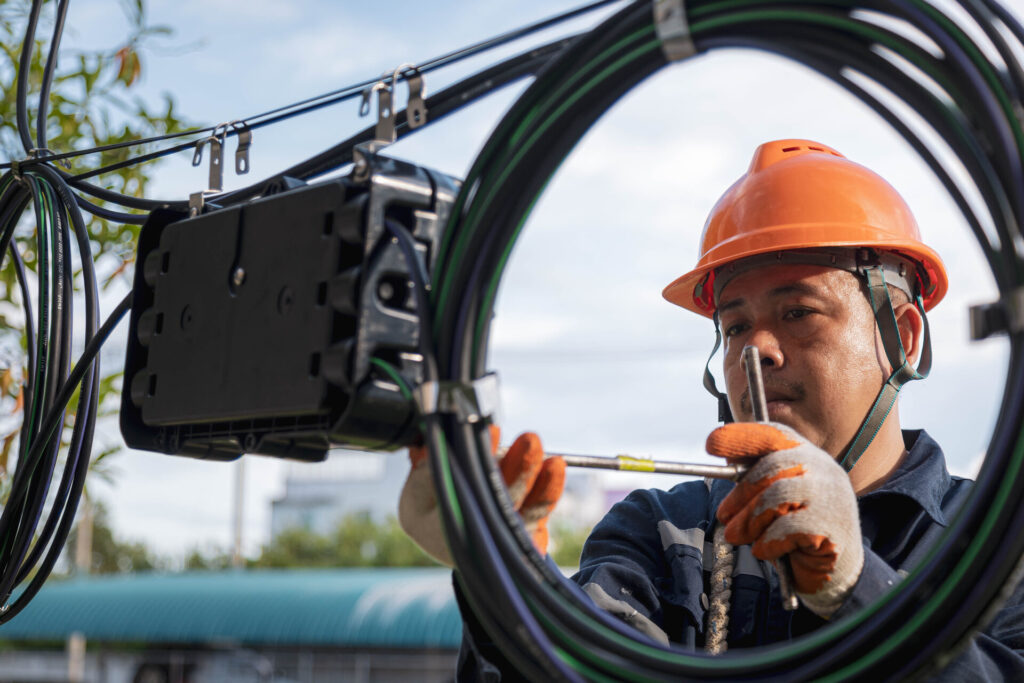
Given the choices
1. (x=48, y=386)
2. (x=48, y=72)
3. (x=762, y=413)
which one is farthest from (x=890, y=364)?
(x=48, y=72)

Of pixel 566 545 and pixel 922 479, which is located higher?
pixel 922 479

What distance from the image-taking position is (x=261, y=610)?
50.4 feet

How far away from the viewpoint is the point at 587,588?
2008 mm

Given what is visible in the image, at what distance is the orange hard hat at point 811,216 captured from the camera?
88.1 inches

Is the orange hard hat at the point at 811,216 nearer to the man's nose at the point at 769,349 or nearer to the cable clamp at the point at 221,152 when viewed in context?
the man's nose at the point at 769,349

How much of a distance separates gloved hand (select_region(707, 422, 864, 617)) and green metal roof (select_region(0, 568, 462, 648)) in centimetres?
1254

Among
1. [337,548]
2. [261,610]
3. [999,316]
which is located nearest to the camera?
[999,316]

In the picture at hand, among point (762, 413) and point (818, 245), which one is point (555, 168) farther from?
point (818, 245)

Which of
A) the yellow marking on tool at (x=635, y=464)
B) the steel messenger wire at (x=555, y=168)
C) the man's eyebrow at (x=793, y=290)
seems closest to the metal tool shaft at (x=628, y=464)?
the yellow marking on tool at (x=635, y=464)

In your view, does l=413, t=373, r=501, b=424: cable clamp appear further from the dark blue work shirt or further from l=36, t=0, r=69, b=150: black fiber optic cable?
l=36, t=0, r=69, b=150: black fiber optic cable

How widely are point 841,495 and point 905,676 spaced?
48 centimetres

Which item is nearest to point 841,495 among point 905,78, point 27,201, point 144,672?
point 905,78

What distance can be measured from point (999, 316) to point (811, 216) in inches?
51.1

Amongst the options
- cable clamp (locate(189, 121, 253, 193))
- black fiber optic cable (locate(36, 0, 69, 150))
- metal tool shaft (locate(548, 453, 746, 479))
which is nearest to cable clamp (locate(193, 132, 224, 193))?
cable clamp (locate(189, 121, 253, 193))
